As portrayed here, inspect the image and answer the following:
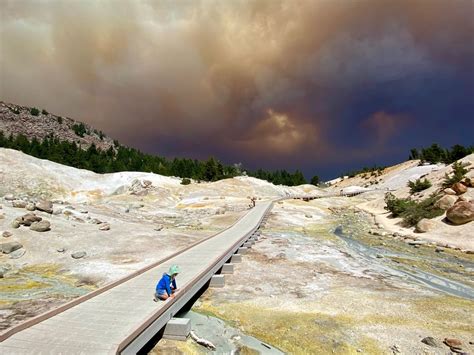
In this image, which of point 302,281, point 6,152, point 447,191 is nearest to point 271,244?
point 302,281

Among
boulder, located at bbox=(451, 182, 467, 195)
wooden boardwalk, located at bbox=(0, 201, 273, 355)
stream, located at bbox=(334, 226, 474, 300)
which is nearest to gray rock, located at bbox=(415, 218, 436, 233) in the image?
boulder, located at bbox=(451, 182, 467, 195)

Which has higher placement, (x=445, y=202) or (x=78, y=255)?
(x=445, y=202)

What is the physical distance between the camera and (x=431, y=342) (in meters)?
8.84

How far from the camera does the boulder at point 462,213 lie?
2652 centimetres

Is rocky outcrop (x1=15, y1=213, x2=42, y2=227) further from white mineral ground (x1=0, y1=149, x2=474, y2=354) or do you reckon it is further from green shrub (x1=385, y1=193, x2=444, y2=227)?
green shrub (x1=385, y1=193, x2=444, y2=227)

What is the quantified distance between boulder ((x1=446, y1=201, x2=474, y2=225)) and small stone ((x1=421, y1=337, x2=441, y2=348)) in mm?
22785

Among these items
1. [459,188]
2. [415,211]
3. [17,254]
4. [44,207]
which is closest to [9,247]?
[17,254]

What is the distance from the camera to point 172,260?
1566 cm

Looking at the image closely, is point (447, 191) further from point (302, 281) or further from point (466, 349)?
point (466, 349)

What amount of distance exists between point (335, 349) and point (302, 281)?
243 inches

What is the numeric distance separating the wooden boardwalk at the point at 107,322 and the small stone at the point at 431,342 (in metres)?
7.68

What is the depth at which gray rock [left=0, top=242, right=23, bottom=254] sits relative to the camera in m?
17.1

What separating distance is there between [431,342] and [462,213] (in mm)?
23117

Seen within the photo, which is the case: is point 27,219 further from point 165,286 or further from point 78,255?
point 165,286
